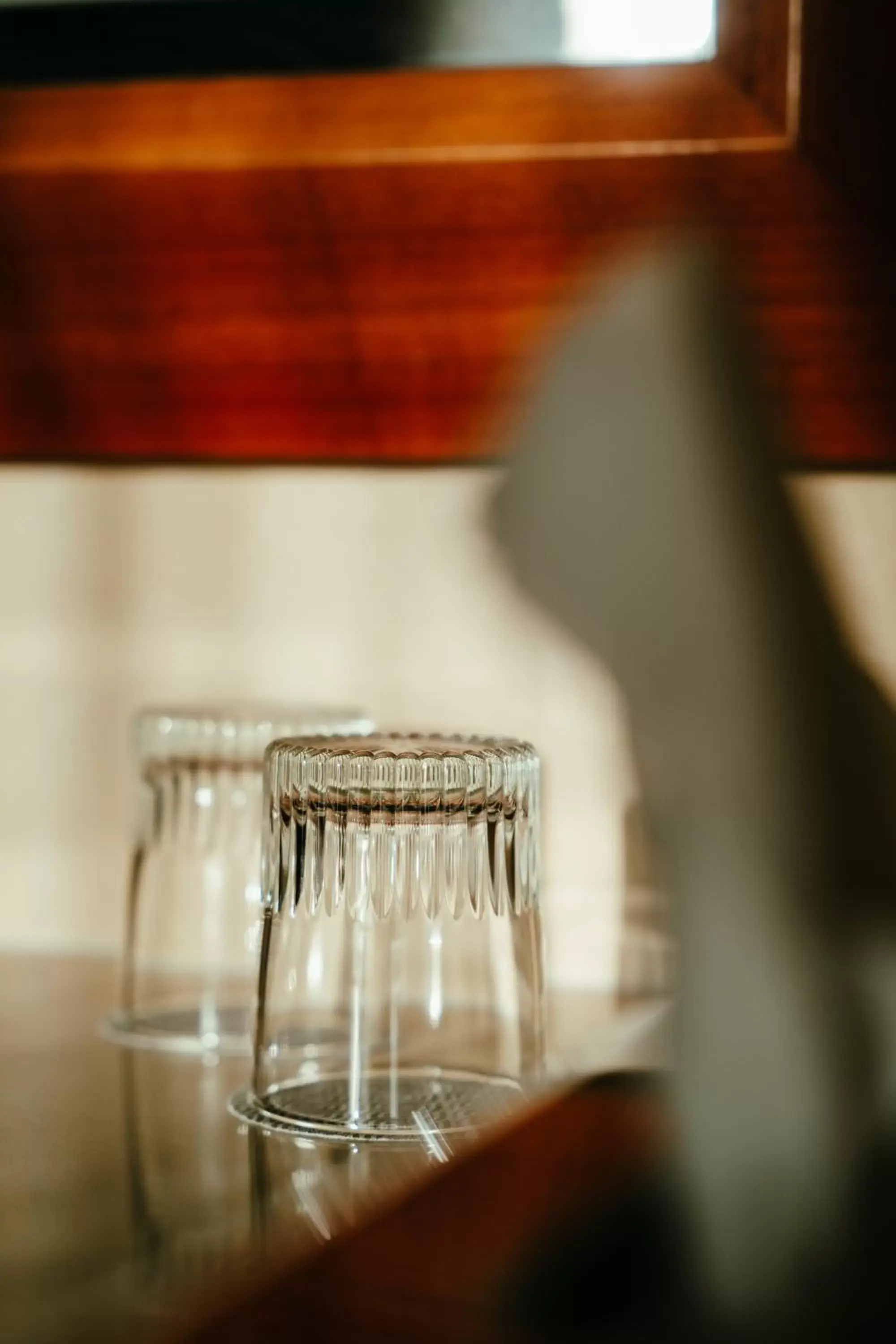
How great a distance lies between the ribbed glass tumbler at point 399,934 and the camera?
0.59 m

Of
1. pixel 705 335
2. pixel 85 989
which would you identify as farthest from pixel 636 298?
pixel 85 989

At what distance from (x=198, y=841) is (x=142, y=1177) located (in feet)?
0.81

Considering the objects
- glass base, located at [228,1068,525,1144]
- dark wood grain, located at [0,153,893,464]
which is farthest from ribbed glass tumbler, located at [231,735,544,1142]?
dark wood grain, located at [0,153,893,464]

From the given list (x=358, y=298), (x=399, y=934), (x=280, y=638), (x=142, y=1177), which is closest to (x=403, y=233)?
(x=358, y=298)

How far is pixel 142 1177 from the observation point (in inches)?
20.9

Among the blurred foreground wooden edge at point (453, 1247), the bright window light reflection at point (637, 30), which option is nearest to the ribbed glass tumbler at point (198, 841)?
the blurred foreground wooden edge at point (453, 1247)

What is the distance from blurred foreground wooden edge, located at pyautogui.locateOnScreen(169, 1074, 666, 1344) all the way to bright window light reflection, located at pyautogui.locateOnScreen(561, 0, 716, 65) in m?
0.45

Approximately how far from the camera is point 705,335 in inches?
31.0

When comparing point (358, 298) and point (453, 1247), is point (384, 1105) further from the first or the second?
point (358, 298)

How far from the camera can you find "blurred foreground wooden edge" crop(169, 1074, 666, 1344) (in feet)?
1.29

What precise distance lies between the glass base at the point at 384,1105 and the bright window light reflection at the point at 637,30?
0.44 metres

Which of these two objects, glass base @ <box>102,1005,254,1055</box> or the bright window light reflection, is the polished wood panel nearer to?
the bright window light reflection

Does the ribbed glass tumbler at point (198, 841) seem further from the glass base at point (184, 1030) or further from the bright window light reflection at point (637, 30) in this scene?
the bright window light reflection at point (637, 30)

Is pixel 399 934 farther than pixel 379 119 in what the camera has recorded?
No
